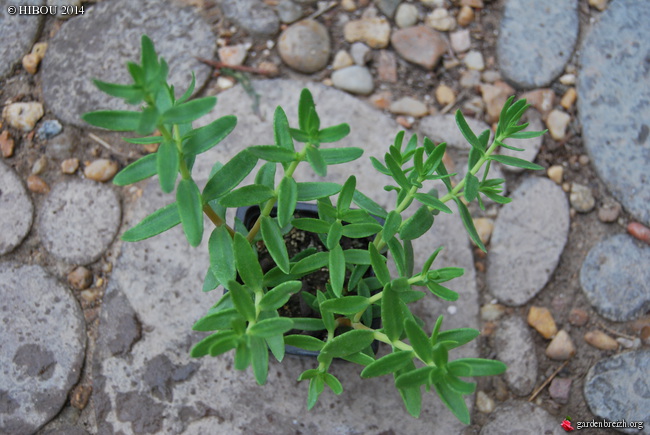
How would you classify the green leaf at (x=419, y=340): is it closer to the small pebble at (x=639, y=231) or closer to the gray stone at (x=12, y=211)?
the small pebble at (x=639, y=231)

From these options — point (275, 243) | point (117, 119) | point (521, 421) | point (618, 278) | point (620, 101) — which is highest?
point (117, 119)

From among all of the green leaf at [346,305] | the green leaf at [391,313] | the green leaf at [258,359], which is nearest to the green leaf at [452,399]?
→ the green leaf at [391,313]

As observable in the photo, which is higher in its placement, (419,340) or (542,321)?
(419,340)

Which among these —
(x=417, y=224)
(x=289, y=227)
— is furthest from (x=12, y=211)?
(x=417, y=224)

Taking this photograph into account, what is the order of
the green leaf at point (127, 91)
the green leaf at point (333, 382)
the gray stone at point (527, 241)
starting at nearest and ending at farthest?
the green leaf at point (127, 91) < the green leaf at point (333, 382) < the gray stone at point (527, 241)

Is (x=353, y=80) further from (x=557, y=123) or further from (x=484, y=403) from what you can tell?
(x=484, y=403)

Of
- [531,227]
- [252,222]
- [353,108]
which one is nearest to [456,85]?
[353,108]
